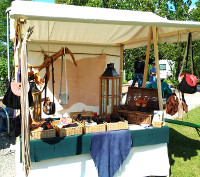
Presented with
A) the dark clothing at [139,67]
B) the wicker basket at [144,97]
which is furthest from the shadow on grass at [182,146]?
the dark clothing at [139,67]

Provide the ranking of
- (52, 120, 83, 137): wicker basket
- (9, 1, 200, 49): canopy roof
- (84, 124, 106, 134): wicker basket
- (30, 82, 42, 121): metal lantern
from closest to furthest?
(9, 1, 200, 49): canopy roof → (52, 120, 83, 137): wicker basket → (84, 124, 106, 134): wicker basket → (30, 82, 42, 121): metal lantern

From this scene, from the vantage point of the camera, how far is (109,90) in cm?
331

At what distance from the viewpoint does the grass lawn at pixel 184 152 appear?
3.20 meters

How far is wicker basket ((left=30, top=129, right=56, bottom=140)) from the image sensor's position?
7.88 feet

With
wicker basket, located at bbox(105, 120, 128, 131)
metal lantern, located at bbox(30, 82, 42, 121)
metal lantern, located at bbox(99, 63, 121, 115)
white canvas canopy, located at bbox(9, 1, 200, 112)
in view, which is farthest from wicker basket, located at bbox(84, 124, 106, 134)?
white canvas canopy, located at bbox(9, 1, 200, 112)

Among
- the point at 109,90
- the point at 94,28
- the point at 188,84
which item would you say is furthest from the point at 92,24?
the point at 188,84

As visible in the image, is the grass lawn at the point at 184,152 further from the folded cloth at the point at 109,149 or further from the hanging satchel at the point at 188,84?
the folded cloth at the point at 109,149

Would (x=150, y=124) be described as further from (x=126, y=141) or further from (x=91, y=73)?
(x=91, y=73)

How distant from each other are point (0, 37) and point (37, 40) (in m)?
13.8

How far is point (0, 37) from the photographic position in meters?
16.1

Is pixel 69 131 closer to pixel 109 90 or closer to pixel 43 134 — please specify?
pixel 43 134

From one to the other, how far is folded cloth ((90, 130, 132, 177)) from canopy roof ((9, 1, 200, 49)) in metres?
1.43

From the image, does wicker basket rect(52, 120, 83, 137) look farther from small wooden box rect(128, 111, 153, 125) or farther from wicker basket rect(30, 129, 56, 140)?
small wooden box rect(128, 111, 153, 125)

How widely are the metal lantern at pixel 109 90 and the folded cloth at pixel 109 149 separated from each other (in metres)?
0.68
